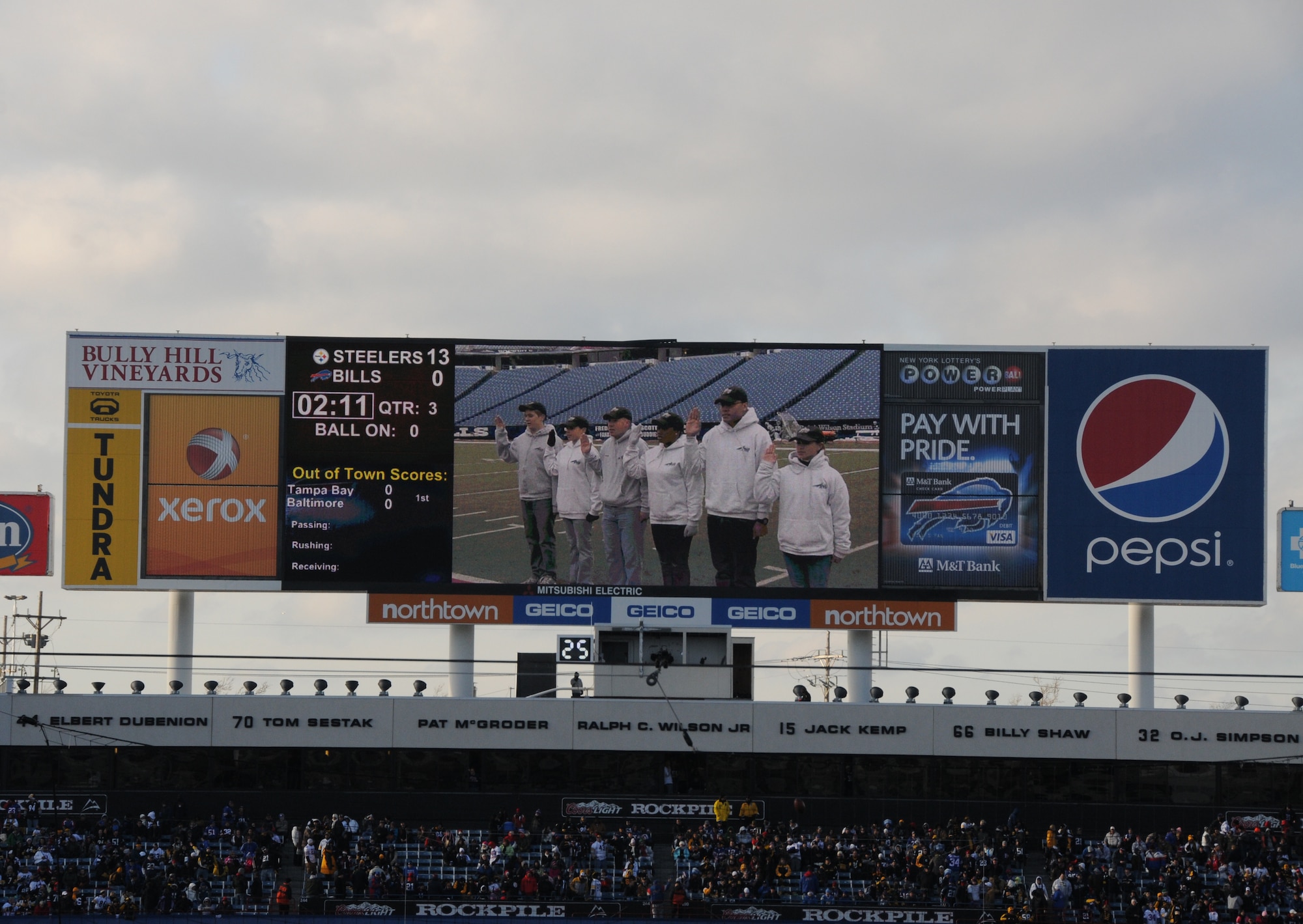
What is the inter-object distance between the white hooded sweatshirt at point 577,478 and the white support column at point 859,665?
6685mm

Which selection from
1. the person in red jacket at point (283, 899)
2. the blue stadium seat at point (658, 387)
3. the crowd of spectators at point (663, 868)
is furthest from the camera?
the blue stadium seat at point (658, 387)

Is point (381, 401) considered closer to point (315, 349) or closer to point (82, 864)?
point (315, 349)

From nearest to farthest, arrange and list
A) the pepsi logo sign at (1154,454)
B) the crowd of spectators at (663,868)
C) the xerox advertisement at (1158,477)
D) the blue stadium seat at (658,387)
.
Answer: the crowd of spectators at (663,868), the blue stadium seat at (658,387), the xerox advertisement at (1158,477), the pepsi logo sign at (1154,454)

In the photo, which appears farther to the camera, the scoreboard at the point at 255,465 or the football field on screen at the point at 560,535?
the scoreboard at the point at 255,465

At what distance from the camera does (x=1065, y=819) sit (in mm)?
Result: 43750

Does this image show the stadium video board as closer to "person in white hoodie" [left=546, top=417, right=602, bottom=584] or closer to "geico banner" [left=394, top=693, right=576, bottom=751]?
"person in white hoodie" [left=546, top=417, right=602, bottom=584]

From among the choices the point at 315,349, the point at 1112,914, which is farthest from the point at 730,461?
the point at 1112,914

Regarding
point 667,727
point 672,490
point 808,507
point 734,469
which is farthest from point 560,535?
point 808,507

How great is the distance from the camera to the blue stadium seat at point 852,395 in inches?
1720

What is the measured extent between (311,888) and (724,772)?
9.97 metres

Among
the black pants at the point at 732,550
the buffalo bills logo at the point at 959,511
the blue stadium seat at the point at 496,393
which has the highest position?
the blue stadium seat at the point at 496,393

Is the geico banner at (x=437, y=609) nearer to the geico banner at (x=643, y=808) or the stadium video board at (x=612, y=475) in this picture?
the stadium video board at (x=612, y=475)

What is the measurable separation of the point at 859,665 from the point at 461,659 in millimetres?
9183

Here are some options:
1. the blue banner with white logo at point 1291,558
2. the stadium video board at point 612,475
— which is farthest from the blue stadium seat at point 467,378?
the blue banner with white logo at point 1291,558
